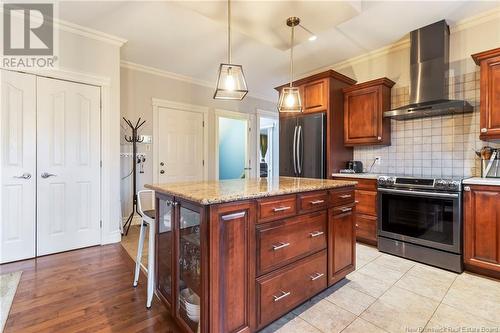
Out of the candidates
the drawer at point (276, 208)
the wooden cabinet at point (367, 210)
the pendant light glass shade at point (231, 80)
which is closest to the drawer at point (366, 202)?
the wooden cabinet at point (367, 210)

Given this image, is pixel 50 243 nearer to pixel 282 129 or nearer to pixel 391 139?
pixel 282 129

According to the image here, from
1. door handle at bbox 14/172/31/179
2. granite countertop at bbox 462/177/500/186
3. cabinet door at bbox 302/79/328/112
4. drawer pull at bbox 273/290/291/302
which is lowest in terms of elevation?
drawer pull at bbox 273/290/291/302

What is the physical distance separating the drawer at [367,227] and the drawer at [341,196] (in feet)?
3.75

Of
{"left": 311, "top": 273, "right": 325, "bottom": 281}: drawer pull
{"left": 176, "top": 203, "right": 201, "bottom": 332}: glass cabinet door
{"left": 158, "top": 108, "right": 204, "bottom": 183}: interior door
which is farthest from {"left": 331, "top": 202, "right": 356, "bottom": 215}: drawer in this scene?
{"left": 158, "top": 108, "right": 204, "bottom": 183}: interior door

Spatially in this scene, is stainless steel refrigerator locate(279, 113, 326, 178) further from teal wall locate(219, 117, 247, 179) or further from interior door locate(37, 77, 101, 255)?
interior door locate(37, 77, 101, 255)

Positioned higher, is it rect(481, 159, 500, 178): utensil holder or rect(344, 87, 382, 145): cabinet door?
rect(344, 87, 382, 145): cabinet door

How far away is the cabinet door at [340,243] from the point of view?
1981 mm

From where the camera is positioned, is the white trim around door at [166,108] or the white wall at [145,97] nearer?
the white wall at [145,97]

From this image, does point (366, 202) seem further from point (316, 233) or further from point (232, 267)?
point (232, 267)

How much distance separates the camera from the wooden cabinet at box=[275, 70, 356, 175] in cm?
346

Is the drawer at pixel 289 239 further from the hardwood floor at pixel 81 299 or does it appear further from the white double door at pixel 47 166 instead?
the white double door at pixel 47 166

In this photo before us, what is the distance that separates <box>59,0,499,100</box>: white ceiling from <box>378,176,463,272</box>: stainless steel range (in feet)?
6.03

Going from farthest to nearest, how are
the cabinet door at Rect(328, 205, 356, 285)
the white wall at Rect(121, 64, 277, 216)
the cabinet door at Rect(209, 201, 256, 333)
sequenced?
the white wall at Rect(121, 64, 277, 216) → the cabinet door at Rect(328, 205, 356, 285) → the cabinet door at Rect(209, 201, 256, 333)

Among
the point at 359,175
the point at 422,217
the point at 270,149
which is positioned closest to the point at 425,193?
the point at 422,217
